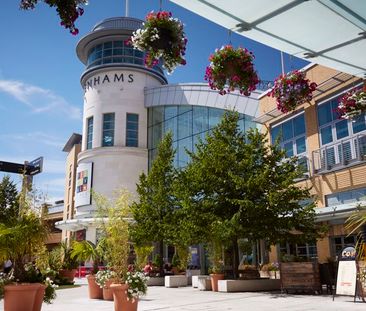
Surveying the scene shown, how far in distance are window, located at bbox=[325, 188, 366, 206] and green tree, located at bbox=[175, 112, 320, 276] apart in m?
2.83

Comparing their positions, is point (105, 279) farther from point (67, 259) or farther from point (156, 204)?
point (67, 259)

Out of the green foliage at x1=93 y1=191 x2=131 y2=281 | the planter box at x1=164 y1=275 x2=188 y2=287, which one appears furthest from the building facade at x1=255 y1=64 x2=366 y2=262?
the green foliage at x1=93 y1=191 x2=131 y2=281

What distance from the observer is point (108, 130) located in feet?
128

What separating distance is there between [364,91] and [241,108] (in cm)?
2030

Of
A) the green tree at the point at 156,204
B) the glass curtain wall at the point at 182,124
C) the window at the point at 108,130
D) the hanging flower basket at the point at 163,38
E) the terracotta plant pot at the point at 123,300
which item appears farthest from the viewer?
the window at the point at 108,130

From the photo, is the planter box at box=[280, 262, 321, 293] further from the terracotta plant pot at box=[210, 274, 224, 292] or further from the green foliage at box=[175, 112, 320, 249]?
the terracotta plant pot at box=[210, 274, 224, 292]

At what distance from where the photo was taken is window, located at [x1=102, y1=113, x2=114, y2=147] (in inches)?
1532

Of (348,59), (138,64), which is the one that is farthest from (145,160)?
(348,59)

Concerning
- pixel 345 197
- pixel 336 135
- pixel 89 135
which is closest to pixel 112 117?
pixel 89 135

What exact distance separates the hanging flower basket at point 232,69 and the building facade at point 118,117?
27.9 metres

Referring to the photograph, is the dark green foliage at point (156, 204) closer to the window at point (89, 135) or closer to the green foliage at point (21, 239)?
the green foliage at point (21, 239)

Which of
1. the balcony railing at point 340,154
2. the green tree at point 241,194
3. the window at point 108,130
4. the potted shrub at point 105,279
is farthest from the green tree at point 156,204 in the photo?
the window at point 108,130

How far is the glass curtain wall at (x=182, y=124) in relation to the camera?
3344cm

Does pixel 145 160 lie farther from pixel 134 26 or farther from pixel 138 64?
pixel 134 26
